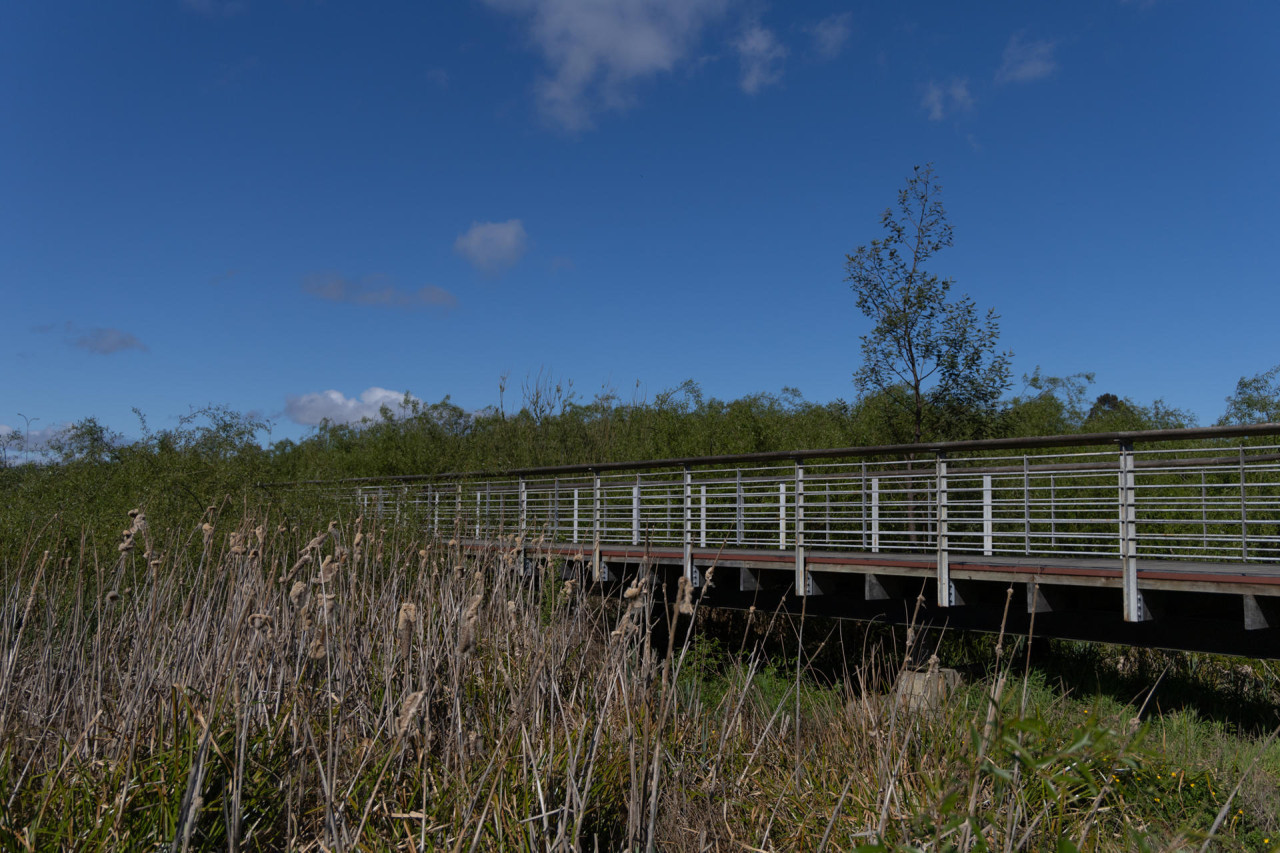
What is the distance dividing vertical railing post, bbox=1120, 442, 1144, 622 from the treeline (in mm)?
6068

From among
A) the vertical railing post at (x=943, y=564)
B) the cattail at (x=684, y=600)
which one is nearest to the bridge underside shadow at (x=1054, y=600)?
the vertical railing post at (x=943, y=564)

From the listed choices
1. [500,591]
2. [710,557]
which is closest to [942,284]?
[710,557]

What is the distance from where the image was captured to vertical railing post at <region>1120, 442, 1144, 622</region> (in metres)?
6.70

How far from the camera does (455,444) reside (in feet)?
78.8

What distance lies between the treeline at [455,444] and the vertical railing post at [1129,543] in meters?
6.07

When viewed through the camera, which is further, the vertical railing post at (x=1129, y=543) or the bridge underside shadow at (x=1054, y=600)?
the vertical railing post at (x=1129, y=543)

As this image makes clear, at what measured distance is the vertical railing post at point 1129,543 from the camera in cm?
670

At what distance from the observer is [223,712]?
9.42ft

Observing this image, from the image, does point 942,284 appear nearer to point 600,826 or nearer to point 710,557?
point 710,557

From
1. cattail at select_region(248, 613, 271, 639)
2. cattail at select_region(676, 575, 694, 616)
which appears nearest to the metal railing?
cattail at select_region(676, 575, 694, 616)

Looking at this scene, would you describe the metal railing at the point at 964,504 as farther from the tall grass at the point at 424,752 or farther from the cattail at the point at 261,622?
the cattail at the point at 261,622

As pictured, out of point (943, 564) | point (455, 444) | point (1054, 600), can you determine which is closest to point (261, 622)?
point (943, 564)

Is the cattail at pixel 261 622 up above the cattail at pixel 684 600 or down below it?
below

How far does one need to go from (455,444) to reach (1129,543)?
19556mm
